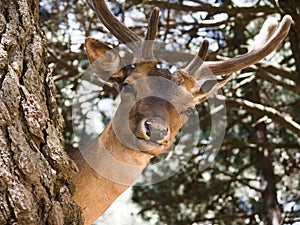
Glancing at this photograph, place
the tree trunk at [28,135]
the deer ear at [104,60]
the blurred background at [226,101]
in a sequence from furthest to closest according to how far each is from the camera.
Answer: the blurred background at [226,101] < the deer ear at [104,60] < the tree trunk at [28,135]

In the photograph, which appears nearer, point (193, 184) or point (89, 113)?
point (89, 113)

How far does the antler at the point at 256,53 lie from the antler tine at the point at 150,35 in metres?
0.24

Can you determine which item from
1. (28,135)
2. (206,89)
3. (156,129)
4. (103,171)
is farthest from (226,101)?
(28,135)

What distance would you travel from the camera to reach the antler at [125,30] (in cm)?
335

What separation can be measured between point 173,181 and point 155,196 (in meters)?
0.27

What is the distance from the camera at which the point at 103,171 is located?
3096 millimetres

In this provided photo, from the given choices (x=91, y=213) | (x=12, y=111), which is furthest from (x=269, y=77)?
(x=12, y=111)

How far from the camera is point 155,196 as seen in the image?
720 centimetres

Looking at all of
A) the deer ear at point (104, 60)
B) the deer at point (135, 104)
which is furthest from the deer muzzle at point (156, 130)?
the deer ear at point (104, 60)

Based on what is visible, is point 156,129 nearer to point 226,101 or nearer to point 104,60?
point 104,60

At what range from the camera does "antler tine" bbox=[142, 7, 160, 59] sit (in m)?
3.29

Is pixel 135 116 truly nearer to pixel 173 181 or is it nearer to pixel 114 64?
pixel 114 64

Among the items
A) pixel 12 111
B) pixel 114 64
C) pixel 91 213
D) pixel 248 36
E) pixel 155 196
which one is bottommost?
pixel 12 111

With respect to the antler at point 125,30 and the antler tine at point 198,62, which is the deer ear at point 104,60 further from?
the antler tine at point 198,62
